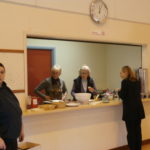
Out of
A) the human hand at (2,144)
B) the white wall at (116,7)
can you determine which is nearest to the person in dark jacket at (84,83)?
the white wall at (116,7)

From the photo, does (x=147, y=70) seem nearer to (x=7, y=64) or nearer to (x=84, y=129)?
(x=84, y=129)

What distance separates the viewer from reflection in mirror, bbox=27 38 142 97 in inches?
202

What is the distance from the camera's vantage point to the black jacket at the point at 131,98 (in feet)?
12.0

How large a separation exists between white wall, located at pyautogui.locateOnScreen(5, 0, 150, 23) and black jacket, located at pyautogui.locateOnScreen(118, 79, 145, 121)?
1.12 meters

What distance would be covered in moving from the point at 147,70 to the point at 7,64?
2438 mm

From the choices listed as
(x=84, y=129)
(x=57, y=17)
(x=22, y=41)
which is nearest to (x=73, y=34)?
(x=57, y=17)

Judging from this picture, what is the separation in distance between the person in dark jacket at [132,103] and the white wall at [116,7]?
3.19 feet

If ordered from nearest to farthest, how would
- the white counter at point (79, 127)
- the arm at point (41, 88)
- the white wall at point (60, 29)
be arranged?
the white wall at point (60, 29)
the white counter at point (79, 127)
the arm at point (41, 88)

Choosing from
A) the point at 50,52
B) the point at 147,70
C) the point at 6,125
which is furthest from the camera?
the point at 50,52

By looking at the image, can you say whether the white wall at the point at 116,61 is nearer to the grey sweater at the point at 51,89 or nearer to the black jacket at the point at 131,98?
the black jacket at the point at 131,98

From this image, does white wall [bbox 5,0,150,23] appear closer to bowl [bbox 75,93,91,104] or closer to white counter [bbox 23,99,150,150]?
bowl [bbox 75,93,91,104]

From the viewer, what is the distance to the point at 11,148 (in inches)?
92.6

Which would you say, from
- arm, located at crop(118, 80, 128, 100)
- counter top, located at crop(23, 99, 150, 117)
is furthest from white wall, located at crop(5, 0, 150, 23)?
counter top, located at crop(23, 99, 150, 117)

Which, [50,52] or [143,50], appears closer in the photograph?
[143,50]
